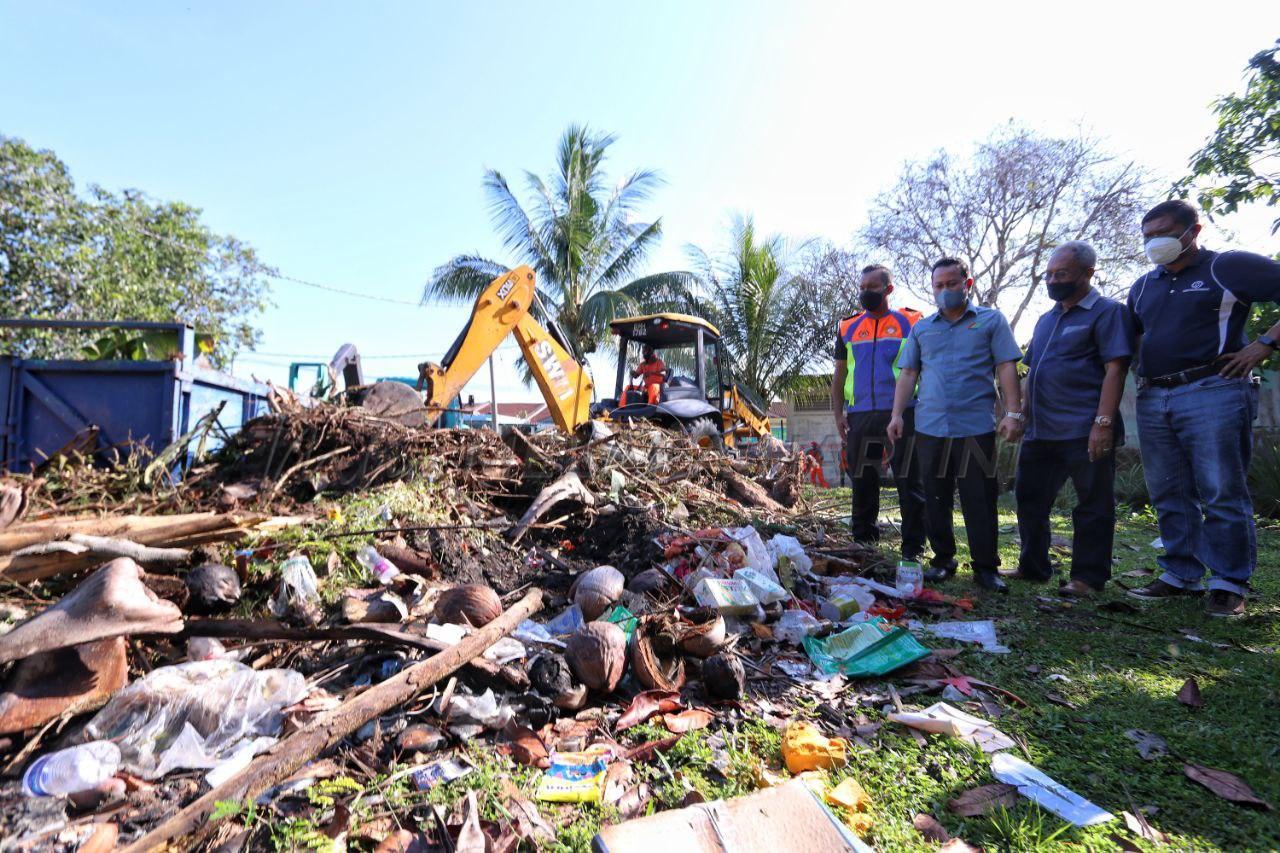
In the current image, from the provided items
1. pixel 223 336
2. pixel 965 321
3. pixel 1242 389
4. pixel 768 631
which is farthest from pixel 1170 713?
pixel 223 336

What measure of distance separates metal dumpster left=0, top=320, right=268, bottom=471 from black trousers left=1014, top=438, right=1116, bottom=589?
4.93 metres

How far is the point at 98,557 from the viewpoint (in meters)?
2.12

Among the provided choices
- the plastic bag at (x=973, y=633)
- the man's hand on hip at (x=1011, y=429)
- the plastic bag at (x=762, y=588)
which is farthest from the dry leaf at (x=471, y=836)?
the man's hand on hip at (x=1011, y=429)

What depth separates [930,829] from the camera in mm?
1291

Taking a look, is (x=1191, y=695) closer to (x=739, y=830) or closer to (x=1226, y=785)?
(x=1226, y=785)

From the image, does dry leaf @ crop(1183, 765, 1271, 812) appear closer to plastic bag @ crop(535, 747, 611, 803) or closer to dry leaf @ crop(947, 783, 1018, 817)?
dry leaf @ crop(947, 783, 1018, 817)

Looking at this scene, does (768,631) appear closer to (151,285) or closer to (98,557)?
(98,557)

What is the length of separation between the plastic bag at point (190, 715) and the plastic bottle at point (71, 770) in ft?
0.15

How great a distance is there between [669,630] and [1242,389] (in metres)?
2.86

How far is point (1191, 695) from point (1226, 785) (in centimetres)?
59

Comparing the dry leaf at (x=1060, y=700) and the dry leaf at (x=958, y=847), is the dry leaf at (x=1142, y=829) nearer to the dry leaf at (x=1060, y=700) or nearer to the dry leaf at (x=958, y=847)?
the dry leaf at (x=958, y=847)

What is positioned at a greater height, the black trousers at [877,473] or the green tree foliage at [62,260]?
the green tree foliage at [62,260]

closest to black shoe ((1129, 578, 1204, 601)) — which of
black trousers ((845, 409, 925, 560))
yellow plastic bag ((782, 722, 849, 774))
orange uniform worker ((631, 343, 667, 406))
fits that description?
black trousers ((845, 409, 925, 560))

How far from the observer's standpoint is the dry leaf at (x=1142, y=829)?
126 centimetres
